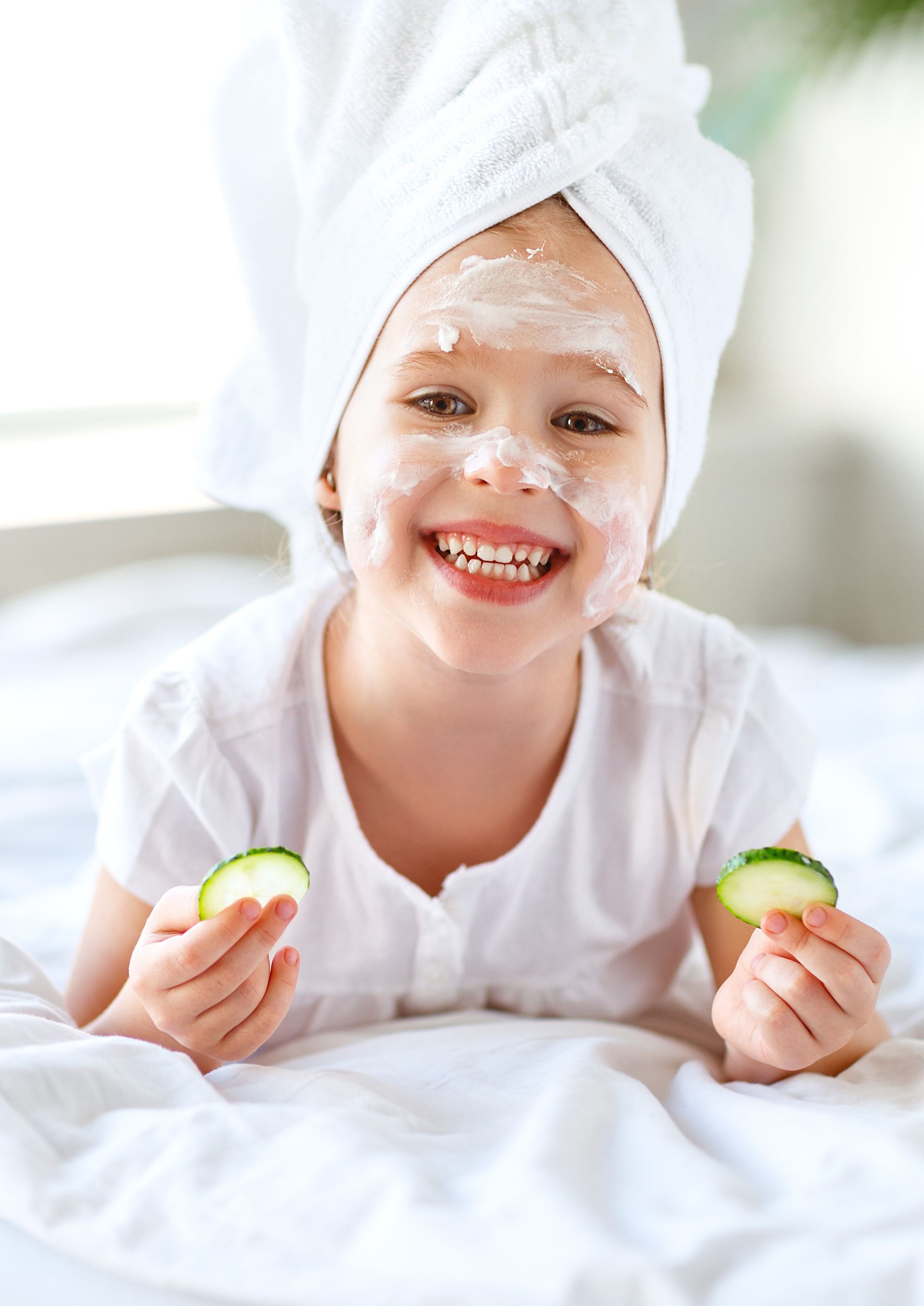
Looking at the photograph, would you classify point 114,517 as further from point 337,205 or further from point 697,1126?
point 697,1126

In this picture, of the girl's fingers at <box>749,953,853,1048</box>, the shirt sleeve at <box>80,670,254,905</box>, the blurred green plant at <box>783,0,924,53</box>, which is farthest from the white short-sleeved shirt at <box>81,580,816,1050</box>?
the blurred green plant at <box>783,0,924,53</box>

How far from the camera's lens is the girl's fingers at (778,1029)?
31.3 inches

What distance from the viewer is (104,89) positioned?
2209mm

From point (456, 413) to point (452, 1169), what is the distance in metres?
0.48

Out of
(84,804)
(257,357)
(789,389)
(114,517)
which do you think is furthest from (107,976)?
(789,389)

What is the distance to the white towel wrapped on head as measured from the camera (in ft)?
2.82

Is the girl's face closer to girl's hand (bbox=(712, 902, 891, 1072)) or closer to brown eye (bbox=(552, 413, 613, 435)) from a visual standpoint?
Result: brown eye (bbox=(552, 413, 613, 435))

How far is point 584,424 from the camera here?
0.88m

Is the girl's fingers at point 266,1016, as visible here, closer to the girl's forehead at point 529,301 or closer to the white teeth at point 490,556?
the white teeth at point 490,556

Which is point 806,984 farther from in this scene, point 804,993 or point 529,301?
point 529,301

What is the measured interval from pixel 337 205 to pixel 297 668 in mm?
376

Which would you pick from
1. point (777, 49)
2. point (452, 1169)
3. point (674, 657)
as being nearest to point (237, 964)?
point (452, 1169)

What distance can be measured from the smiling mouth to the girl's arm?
29 cm

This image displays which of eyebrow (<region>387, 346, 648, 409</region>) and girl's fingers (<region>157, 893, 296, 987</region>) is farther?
eyebrow (<region>387, 346, 648, 409</region>)
